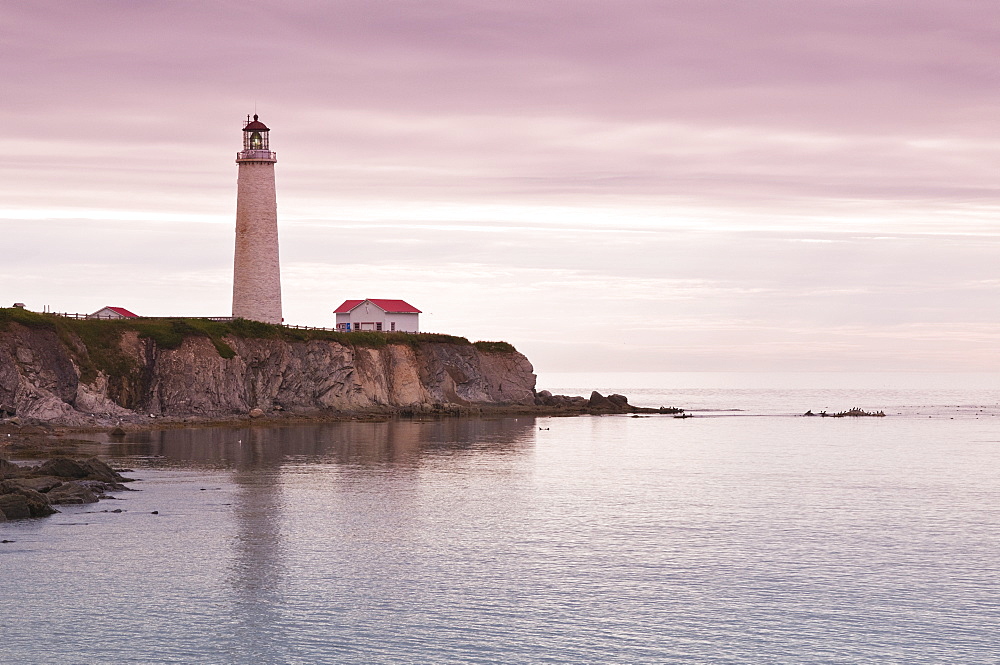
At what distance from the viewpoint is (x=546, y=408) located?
114m

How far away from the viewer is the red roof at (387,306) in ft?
365

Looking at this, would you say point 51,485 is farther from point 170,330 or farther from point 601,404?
point 601,404

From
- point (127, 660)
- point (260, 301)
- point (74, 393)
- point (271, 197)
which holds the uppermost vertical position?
point (271, 197)

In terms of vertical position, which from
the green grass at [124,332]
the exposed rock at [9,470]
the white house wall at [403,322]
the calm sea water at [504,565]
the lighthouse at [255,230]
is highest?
the lighthouse at [255,230]

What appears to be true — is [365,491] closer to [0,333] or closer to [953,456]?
[0,333]

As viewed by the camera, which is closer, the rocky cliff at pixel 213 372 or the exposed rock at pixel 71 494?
the exposed rock at pixel 71 494

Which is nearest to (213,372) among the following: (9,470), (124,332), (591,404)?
(124,332)

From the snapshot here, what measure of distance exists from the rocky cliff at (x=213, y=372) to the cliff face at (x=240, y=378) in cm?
9

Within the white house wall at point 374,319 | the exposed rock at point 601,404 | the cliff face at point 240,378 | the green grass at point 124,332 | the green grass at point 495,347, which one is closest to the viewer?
the cliff face at point 240,378

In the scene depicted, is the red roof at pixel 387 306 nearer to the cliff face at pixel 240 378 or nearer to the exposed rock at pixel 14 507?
the cliff face at pixel 240 378

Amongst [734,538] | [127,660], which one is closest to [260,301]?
[734,538]

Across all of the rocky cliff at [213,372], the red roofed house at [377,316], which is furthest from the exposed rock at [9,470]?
the red roofed house at [377,316]

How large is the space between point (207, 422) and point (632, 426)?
38.7 m

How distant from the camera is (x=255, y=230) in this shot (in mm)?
88625
